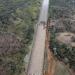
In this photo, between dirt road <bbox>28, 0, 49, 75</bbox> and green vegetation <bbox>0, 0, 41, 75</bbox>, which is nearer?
green vegetation <bbox>0, 0, 41, 75</bbox>

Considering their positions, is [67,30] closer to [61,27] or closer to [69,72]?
[61,27]

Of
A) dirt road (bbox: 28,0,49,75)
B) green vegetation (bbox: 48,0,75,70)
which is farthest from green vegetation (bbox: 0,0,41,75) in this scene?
green vegetation (bbox: 48,0,75,70)

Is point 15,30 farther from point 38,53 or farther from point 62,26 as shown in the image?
point 62,26

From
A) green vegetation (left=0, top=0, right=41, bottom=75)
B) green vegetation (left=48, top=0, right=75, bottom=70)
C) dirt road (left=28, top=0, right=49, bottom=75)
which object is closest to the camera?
green vegetation (left=0, top=0, right=41, bottom=75)

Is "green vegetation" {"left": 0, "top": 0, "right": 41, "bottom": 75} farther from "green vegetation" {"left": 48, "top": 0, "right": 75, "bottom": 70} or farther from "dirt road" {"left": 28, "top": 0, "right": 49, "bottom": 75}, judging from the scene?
"green vegetation" {"left": 48, "top": 0, "right": 75, "bottom": 70}

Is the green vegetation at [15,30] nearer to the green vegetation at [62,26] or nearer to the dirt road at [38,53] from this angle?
the dirt road at [38,53]

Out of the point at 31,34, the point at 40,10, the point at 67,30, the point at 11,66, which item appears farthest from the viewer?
the point at 40,10

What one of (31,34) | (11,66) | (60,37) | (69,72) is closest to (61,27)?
(60,37)

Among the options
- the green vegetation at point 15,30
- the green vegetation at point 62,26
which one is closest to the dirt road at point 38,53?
the green vegetation at point 15,30
